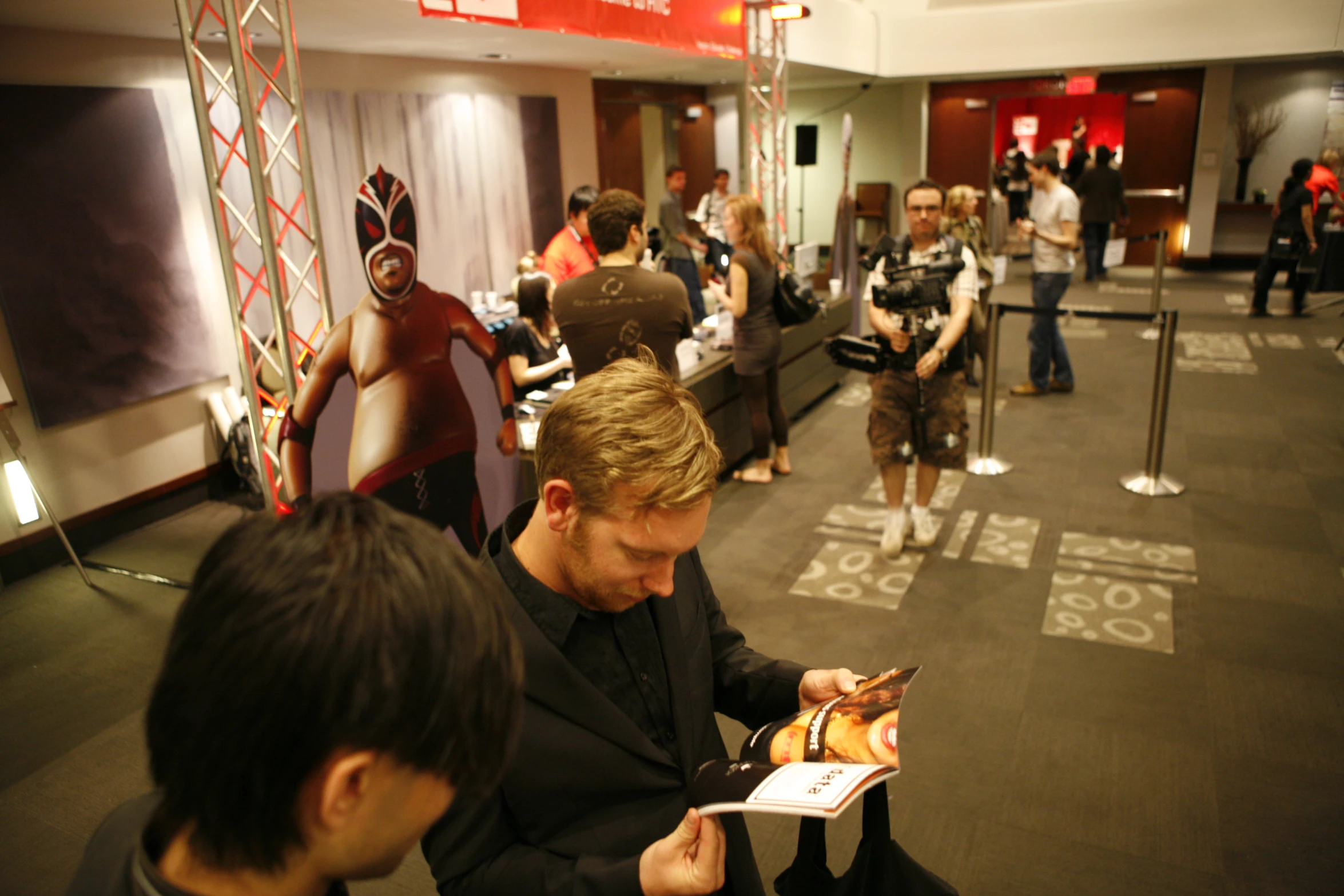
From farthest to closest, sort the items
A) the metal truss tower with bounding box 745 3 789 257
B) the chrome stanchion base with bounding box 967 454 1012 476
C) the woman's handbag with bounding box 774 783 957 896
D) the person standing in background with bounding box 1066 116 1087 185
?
the person standing in background with bounding box 1066 116 1087 185 → the metal truss tower with bounding box 745 3 789 257 → the chrome stanchion base with bounding box 967 454 1012 476 → the woman's handbag with bounding box 774 783 957 896

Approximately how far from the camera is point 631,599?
120cm

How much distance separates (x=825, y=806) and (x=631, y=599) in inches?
14.3

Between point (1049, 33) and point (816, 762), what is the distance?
37.2 ft

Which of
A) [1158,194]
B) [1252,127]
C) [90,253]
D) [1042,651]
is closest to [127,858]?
[1042,651]

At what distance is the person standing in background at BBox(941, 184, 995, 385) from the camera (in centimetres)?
509

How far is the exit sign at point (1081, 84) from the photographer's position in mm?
11055

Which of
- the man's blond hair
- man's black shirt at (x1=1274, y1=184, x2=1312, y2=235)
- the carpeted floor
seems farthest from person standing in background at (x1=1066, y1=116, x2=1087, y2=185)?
the man's blond hair

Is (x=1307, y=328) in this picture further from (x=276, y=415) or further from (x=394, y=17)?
(x=276, y=415)

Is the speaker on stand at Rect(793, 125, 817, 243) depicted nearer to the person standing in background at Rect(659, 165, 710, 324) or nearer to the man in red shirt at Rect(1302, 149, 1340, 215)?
the person standing in background at Rect(659, 165, 710, 324)

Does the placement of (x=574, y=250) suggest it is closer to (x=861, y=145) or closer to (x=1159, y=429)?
(x=1159, y=429)

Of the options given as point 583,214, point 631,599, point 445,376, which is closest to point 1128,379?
point 583,214

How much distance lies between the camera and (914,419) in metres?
4.01

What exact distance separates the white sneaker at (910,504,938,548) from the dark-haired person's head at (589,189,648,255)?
6.02ft

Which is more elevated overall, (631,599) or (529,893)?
(631,599)
